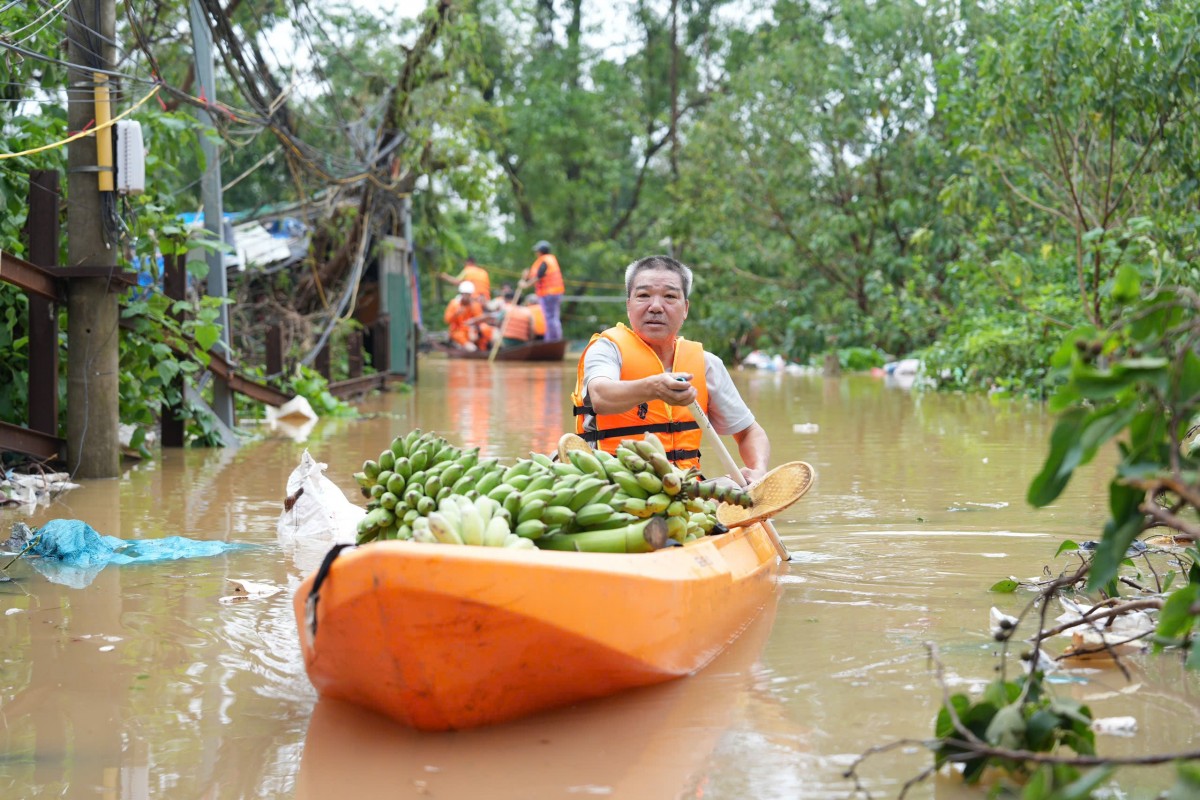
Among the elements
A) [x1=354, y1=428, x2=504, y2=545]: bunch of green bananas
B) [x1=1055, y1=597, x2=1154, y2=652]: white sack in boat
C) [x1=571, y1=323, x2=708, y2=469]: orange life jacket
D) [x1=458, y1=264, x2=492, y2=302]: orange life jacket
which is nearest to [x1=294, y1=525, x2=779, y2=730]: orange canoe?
[x1=354, y1=428, x2=504, y2=545]: bunch of green bananas

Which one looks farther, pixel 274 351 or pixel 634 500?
pixel 274 351

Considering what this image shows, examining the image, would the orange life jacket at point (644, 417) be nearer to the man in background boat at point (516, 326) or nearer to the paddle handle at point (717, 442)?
the paddle handle at point (717, 442)

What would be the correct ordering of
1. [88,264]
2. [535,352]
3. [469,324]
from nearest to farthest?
[88,264] < [535,352] < [469,324]

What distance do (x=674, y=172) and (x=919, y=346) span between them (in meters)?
10.9

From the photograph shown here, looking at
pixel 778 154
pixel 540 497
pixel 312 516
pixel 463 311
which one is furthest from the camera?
pixel 463 311

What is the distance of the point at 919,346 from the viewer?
21.5 meters

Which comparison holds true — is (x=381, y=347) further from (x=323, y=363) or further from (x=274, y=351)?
(x=274, y=351)

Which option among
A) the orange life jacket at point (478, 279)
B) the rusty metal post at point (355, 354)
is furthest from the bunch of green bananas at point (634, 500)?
the orange life jacket at point (478, 279)

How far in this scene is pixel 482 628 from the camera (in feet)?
10.1

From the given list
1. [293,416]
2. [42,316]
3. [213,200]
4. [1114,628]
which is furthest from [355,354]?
[1114,628]

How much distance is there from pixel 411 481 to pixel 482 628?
0.93 metres

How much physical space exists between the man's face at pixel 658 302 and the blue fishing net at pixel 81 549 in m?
2.20

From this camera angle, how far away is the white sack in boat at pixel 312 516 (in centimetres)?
588

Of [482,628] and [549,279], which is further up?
[549,279]
